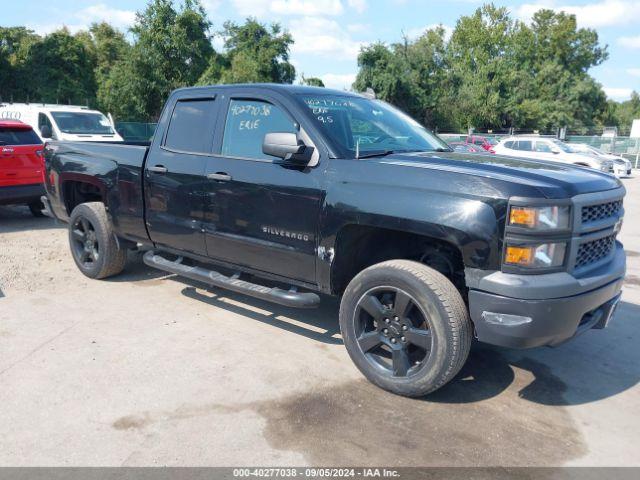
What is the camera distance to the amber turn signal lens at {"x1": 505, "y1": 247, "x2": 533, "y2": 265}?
3.05m

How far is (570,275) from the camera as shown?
3.18 m

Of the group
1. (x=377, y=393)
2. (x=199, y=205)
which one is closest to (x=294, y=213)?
(x=199, y=205)

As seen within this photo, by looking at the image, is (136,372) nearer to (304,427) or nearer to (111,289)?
(304,427)

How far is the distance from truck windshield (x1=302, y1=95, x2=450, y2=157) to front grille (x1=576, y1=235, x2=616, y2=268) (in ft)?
4.79

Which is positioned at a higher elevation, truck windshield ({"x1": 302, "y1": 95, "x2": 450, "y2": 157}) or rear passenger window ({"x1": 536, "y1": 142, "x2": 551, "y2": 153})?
truck windshield ({"x1": 302, "y1": 95, "x2": 450, "y2": 157})

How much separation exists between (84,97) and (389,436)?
44.5m

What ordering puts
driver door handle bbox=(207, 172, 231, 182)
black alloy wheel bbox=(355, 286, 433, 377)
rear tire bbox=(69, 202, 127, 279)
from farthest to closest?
rear tire bbox=(69, 202, 127, 279) → driver door handle bbox=(207, 172, 231, 182) → black alloy wheel bbox=(355, 286, 433, 377)

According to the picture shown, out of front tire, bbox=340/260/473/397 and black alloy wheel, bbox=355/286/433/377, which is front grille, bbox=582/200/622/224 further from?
black alloy wheel, bbox=355/286/433/377

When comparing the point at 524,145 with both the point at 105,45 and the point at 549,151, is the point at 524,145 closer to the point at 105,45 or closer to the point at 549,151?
the point at 549,151

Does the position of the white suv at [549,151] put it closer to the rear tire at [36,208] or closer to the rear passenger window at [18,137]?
the rear tire at [36,208]

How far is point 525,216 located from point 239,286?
7.59ft

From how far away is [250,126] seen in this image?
14.5 ft

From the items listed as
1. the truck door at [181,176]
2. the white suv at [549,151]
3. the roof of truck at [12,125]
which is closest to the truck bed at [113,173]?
the truck door at [181,176]

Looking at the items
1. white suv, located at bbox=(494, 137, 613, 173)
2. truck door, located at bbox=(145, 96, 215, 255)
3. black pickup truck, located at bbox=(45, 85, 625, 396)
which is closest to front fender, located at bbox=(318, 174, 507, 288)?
black pickup truck, located at bbox=(45, 85, 625, 396)
